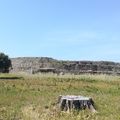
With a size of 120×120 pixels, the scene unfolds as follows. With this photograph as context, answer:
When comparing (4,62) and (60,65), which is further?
(60,65)

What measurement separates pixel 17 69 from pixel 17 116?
354ft

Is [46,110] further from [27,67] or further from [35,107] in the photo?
[27,67]

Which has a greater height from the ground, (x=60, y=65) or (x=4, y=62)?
(x=4, y=62)

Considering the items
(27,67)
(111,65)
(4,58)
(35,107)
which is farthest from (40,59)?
(35,107)

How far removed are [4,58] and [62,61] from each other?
3458 cm

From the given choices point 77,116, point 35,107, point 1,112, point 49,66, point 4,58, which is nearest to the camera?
point 77,116

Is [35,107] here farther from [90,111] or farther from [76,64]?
[76,64]

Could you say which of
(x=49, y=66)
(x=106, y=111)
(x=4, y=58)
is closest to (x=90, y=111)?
(x=106, y=111)

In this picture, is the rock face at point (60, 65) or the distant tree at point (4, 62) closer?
the distant tree at point (4, 62)

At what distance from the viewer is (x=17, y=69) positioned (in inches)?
4963

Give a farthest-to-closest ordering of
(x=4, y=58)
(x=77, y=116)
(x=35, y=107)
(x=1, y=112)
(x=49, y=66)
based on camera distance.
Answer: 1. (x=49, y=66)
2. (x=4, y=58)
3. (x=35, y=107)
4. (x=1, y=112)
5. (x=77, y=116)

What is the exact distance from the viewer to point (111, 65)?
125m

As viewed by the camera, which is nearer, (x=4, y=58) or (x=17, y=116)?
(x=17, y=116)

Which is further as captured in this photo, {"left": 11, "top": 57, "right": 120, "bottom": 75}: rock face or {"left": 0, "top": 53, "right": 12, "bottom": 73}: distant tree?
{"left": 11, "top": 57, "right": 120, "bottom": 75}: rock face
